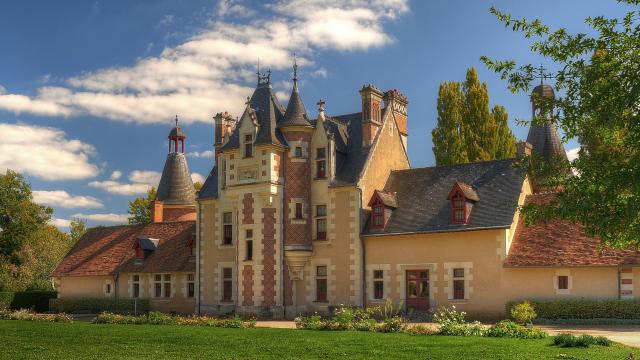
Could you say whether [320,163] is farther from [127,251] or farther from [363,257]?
[127,251]

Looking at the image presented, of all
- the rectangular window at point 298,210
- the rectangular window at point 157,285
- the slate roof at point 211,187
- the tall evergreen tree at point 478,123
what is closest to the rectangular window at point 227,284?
the slate roof at point 211,187

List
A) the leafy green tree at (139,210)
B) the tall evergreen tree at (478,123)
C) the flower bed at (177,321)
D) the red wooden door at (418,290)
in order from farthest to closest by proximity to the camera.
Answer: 1. the leafy green tree at (139,210)
2. the tall evergreen tree at (478,123)
3. the red wooden door at (418,290)
4. the flower bed at (177,321)

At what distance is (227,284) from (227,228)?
265 cm

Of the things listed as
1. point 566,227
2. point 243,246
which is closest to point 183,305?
point 243,246

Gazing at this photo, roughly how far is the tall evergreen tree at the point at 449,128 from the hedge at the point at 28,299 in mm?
24925

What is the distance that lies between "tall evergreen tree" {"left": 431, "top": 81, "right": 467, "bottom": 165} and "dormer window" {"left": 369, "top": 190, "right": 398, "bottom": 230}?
12567mm

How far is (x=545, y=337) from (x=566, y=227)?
35.9 ft

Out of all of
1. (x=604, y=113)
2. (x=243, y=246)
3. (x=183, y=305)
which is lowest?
(x=183, y=305)

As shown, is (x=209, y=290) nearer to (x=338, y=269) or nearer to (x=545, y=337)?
(x=338, y=269)

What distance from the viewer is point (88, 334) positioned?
67.7 ft

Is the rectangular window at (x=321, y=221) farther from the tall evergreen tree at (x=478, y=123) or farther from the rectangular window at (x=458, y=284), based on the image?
the tall evergreen tree at (x=478, y=123)

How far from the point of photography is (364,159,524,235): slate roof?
96.5ft

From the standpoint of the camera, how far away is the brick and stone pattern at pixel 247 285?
33000 millimetres

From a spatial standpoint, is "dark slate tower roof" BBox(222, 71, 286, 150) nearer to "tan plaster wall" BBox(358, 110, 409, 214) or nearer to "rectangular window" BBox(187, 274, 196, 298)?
"tan plaster wall" BBox(358, 110, 409, 214)
